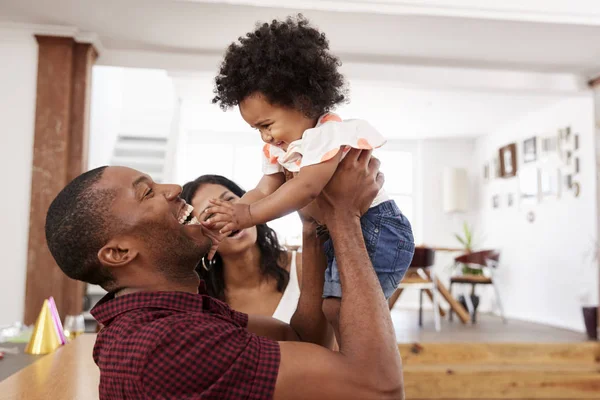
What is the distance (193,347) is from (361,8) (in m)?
3.79

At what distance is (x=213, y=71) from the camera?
17.3 ft

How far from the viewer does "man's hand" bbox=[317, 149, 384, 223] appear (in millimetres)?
1188

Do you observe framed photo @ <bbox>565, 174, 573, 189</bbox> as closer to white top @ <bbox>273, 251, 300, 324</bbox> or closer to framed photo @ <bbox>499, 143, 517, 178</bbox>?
framed photo @ <bbox>499, 143, 517, 178</bbox>

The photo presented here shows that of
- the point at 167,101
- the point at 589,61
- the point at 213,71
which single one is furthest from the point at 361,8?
the point at 167,101

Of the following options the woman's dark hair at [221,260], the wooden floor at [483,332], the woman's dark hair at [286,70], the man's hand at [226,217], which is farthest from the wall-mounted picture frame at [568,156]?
the man's hand at [226,217]

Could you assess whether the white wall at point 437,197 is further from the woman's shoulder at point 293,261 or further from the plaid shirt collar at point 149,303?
the plaid shirt collar at point 149,303

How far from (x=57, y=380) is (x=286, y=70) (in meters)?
0.91

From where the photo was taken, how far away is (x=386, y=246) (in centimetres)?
133

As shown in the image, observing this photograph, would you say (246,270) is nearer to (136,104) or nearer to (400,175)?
(136,104)

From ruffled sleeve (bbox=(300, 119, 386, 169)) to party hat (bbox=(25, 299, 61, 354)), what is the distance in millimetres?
1096

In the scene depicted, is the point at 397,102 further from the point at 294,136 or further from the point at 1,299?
the point at 294,136

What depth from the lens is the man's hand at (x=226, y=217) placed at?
3.78 ft

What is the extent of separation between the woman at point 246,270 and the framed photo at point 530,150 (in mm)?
6229

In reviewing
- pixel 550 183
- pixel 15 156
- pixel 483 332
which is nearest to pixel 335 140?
pixel 15 156
